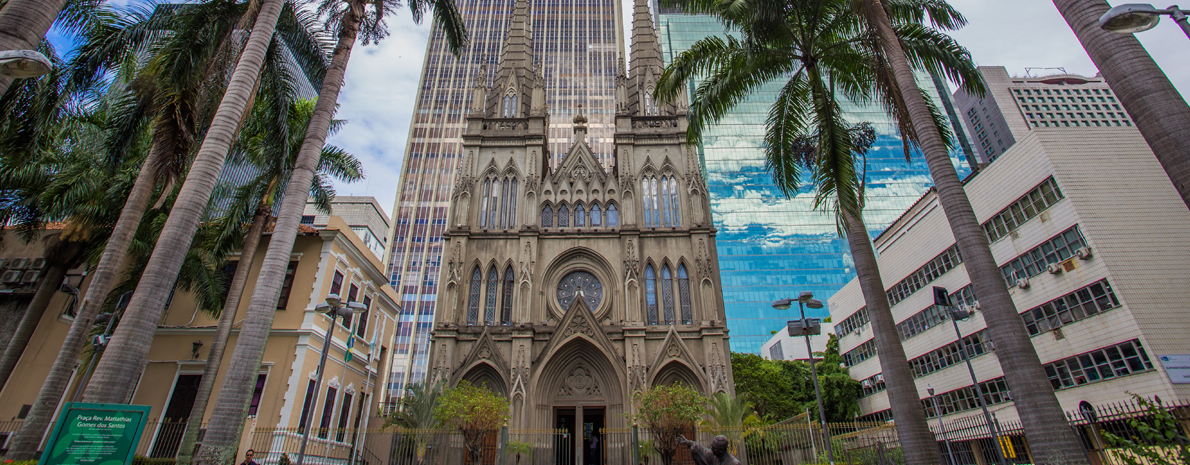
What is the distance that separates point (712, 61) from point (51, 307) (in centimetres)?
2644

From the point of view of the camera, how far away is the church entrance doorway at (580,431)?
23266 millimetres

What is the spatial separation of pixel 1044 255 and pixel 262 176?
30.4 metres

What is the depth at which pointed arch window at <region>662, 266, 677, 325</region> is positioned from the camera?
25.3 meters

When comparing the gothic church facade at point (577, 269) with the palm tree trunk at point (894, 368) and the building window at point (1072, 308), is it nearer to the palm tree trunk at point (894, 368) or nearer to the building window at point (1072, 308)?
the palm tree trunk at point (894, 368)

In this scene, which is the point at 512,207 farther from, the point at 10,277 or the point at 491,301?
the point at 10,277

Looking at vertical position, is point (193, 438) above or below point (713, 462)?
above

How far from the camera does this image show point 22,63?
21.6 feet

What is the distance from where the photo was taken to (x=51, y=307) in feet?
69.3

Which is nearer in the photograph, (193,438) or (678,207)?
(193,438)

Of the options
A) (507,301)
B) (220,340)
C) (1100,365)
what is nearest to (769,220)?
(1100,365)

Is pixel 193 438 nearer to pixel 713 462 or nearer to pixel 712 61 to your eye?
pixel 713 462

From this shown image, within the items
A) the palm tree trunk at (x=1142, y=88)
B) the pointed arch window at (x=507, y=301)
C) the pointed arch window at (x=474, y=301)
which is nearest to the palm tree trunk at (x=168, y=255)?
the palm tree trunk at (x=1142, y=88)

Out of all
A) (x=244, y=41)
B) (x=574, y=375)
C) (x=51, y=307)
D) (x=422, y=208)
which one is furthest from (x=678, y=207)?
(x=422, y=208)

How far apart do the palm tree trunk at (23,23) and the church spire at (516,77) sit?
2412cm
